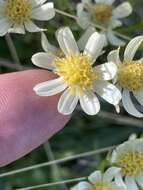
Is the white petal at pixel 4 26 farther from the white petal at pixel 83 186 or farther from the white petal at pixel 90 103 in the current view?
the white petal at pixel 83 186

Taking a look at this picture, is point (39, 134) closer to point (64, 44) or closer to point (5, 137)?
point (5, 137)

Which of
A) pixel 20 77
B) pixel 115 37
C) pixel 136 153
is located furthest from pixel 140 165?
pixel 20 77

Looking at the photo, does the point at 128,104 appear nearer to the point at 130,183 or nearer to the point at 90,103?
the point at 90,103

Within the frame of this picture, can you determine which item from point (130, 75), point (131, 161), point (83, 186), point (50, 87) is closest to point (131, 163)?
point (131, 161)

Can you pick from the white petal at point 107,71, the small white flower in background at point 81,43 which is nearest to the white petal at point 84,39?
the small white flower in background at point 81,43

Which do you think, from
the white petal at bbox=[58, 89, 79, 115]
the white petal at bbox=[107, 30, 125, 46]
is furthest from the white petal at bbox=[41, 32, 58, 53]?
the white petal at bbox=[107, 30, 125, 46]
